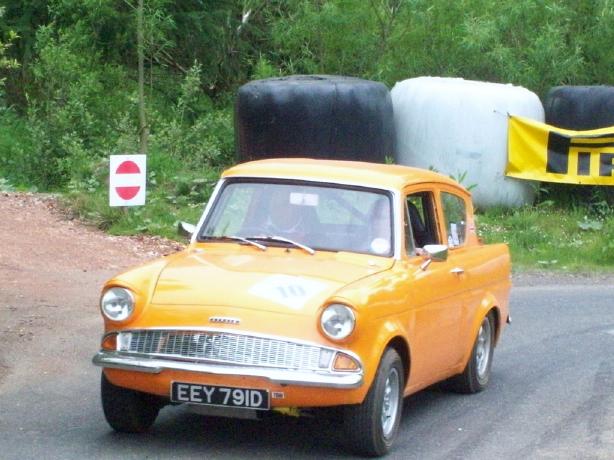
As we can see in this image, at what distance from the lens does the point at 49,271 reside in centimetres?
1306

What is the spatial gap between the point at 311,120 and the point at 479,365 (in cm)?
934

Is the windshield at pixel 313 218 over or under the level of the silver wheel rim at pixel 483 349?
over

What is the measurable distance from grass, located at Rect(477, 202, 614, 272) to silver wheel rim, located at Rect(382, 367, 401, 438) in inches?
339

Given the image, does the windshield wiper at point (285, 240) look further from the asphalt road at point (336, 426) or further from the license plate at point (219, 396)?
the license plate at point (219, 396)

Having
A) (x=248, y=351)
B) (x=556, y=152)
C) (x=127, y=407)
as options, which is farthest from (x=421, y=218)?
(x=556, y=152)

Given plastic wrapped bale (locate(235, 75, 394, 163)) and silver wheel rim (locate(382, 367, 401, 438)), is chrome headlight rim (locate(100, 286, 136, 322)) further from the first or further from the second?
plastic wrapped bale (locate(235, 75, 394, 163))

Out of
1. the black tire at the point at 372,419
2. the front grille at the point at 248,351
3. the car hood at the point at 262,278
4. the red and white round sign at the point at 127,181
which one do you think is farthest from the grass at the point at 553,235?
the front grille at the point at 248,351

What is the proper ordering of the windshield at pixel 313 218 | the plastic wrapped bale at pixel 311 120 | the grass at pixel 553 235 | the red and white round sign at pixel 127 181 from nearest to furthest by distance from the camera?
the windshield at pixel 313 218 → the red and white round sign at pixel 127 181 → the grass at pixel 553 235 → the plastic wrapped bale at pixel 311 120

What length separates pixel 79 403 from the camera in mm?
8125

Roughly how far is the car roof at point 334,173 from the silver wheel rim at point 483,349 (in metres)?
1.31

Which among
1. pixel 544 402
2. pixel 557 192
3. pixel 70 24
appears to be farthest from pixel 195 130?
pixel 544 402

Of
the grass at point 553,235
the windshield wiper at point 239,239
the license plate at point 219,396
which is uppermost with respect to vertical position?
the windshield wiper at point 239,239

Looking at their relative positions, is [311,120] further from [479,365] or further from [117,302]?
[117,302]

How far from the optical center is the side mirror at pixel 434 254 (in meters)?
7.65
